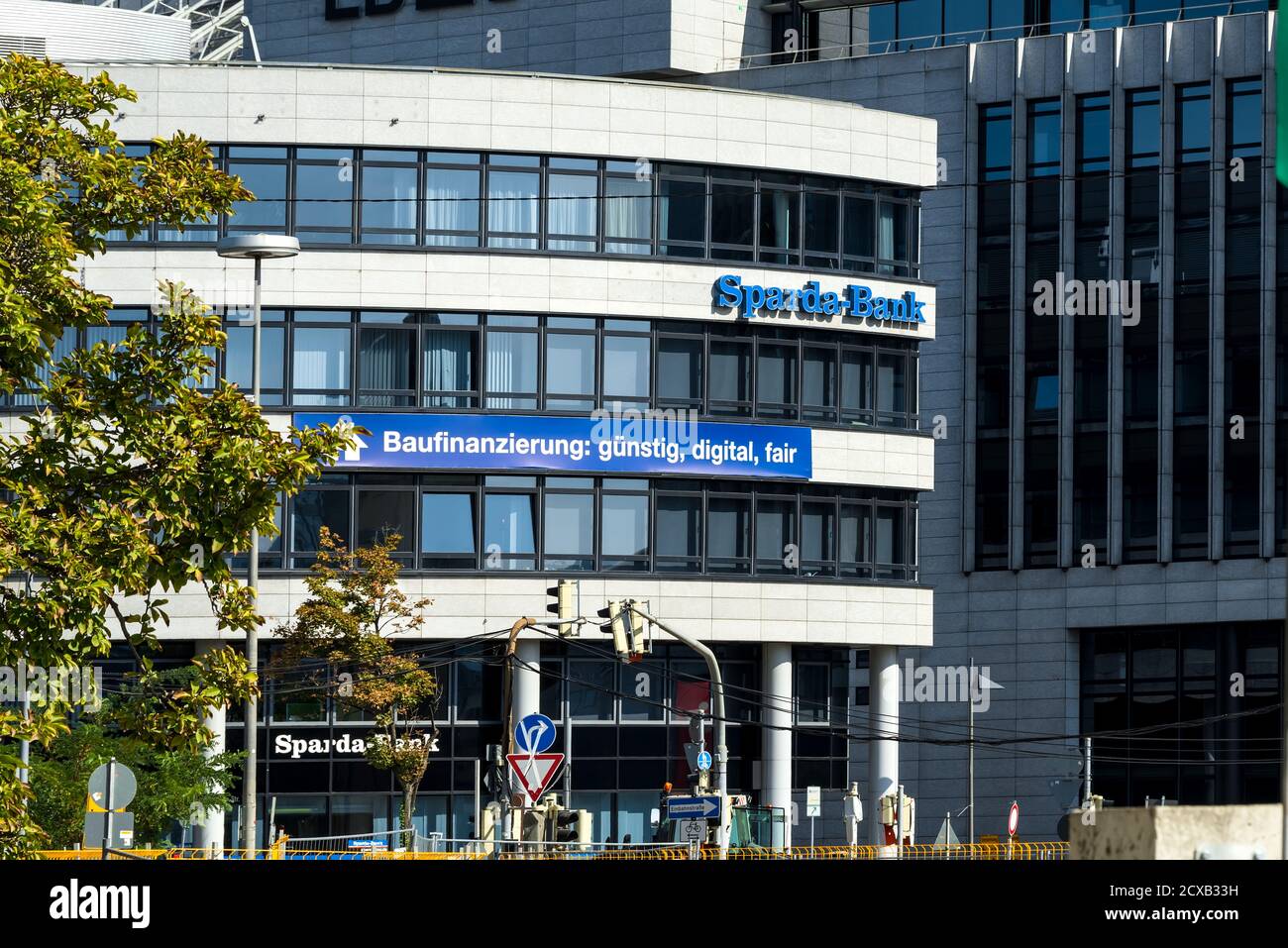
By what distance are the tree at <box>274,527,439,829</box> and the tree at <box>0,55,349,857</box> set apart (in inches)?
949

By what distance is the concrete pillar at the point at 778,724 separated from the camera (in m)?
51.0

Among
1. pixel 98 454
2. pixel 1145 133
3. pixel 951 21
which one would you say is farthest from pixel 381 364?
pixel 98 454

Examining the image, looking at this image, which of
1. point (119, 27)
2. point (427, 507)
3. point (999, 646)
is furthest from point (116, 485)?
point (999, 646)

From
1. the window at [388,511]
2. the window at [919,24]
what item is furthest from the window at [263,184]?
the window at [919,24]

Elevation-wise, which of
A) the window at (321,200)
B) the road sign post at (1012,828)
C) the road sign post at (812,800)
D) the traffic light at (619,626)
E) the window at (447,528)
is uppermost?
the window at (321,200)

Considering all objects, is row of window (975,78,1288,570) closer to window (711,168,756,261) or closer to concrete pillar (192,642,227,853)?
window (711,168,756,261)

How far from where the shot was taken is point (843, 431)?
51562mm

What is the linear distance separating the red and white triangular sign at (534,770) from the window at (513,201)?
76.2ft

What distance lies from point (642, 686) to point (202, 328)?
1273 inches

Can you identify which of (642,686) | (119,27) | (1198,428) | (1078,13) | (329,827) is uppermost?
(1078,13)

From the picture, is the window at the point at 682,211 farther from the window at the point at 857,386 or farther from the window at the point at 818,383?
the window at the point at 857,386

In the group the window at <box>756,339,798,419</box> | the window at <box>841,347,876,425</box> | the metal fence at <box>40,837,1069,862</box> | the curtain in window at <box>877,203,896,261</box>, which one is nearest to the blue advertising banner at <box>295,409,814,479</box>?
the window at <box>756,339,798,419</box>

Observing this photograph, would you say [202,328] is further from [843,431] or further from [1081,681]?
[1081,681]
